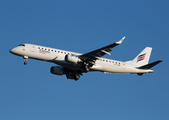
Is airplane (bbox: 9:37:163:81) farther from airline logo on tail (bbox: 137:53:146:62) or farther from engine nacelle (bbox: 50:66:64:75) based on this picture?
airline logo on tail (bbox: 137:53:146:62)

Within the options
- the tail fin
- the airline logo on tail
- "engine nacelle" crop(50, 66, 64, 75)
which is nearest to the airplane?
"engine nacelle" crop(50, 66, 64, 75)

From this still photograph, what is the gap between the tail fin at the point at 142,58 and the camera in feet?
181

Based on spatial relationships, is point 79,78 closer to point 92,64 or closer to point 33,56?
point 92,64

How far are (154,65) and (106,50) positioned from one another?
9807mm

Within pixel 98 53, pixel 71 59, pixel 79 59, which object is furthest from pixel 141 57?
pixel 71 59

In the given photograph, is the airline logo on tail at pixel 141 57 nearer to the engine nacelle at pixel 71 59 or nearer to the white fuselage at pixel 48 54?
the white fuselage at pixel 48 54

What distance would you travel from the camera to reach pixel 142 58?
56.5m

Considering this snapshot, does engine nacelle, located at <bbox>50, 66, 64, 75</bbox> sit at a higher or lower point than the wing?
lower

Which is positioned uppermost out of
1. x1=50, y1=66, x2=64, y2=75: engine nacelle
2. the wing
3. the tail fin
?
the tail fin

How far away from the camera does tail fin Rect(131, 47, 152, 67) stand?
55225 millimetres

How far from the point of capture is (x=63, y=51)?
49062 millimetres

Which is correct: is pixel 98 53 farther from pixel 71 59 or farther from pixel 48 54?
Result: pixel 48 54

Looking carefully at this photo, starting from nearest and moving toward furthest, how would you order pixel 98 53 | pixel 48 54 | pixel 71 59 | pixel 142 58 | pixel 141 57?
1. pixel 71 59
2. pixel 98 53
3. pixel 48 54
4. pixel 142 58
5. pixel 141 57

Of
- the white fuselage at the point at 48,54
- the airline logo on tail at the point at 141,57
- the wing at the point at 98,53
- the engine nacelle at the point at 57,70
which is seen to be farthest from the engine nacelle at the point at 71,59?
the airline logo on tail at the point at 141,57
